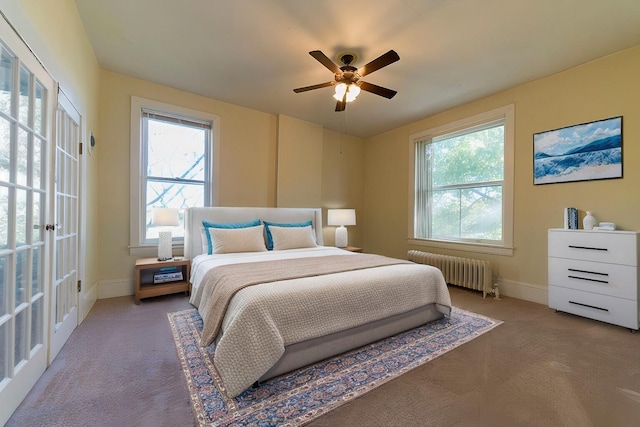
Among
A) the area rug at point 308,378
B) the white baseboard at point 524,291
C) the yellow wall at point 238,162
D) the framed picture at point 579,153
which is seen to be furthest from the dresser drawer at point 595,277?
the yellow wall at point 238,162

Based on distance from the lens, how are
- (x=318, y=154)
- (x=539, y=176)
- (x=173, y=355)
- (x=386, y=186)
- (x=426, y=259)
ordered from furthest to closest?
(x=386, y=186), (x=318, y=154), (x=426, y=259), (x=539, y=176), (x=173, y=355)

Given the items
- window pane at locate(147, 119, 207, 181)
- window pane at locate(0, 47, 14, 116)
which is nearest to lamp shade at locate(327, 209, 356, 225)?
window pane at locate(147, 119, 207, 181)

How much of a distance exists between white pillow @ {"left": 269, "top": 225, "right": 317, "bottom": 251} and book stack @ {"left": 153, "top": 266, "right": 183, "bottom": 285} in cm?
123

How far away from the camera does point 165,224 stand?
10.3ft

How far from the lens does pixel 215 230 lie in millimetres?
3209

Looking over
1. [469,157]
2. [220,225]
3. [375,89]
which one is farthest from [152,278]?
[469,157]

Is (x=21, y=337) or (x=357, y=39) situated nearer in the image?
(x=21, y=337)

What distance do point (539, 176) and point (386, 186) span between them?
7.71 feet

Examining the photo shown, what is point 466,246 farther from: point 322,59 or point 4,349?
point 4,349

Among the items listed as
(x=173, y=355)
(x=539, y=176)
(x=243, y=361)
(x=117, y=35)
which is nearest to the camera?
(x=243, y=361)

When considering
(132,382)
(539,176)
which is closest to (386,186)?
(539,176)

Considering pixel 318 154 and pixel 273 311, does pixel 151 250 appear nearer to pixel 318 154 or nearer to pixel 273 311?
pixel 273 311

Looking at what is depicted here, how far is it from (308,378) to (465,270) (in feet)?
9.43

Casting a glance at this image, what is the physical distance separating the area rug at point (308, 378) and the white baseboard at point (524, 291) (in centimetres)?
127
